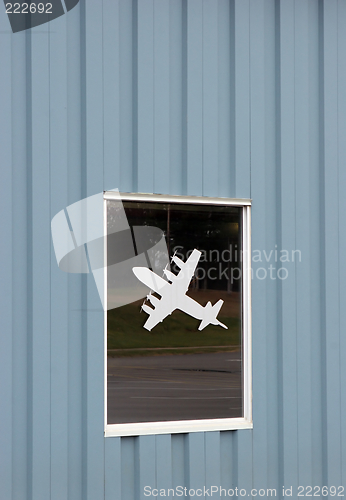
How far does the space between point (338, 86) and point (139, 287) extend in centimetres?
245

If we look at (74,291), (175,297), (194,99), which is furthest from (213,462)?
(194,99)

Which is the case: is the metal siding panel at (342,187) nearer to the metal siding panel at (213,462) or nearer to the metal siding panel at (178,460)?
the metal siding panel at (213,462)

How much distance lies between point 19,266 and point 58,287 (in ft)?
1.05

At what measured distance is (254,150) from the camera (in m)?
4.62

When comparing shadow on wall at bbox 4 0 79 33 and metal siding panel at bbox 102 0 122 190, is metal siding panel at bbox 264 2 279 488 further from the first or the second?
shadow on wall at bbox 4 0 79 33

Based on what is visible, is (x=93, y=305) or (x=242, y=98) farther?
(x=242, y=98)

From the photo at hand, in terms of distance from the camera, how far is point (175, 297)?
14.6ft

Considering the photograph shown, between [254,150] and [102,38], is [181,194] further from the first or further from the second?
[102,38]

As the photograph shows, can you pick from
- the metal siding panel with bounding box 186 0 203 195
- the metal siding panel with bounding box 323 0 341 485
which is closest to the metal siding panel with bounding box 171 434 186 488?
the metal siding panel with bounding box 323 0 341 485

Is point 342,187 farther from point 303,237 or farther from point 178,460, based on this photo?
point 178,460

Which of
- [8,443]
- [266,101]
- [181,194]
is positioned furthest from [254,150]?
[8,443]

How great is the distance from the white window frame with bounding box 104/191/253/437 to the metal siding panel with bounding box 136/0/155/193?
0.17m

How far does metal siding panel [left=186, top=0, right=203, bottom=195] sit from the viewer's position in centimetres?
446

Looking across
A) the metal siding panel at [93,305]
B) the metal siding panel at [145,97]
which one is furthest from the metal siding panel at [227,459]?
the metal siding panel at [145,97]
